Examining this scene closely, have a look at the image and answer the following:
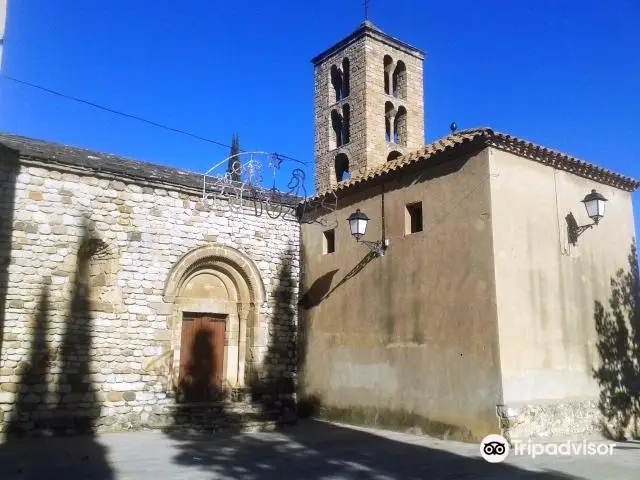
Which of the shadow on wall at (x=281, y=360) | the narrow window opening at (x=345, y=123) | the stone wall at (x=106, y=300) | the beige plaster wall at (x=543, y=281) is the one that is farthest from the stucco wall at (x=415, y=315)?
the narrow window opening at (x=345, y=123)

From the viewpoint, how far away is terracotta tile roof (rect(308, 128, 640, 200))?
32.0ft

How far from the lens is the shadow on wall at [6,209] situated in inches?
392

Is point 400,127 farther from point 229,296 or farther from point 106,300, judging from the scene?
point 106,300

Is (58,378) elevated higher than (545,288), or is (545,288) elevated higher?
(545,288)

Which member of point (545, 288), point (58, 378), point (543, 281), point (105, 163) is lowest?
point (58, 378)

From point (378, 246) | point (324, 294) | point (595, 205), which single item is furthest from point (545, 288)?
point (324, 294)

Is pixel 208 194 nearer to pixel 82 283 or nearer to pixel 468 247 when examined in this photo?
pixel 82 283

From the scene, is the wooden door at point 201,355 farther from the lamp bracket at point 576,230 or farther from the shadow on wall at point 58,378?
the lamp bracket at point 576,230

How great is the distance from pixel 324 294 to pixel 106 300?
4653 mm

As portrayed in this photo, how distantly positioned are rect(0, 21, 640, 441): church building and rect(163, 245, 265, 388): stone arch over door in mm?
45

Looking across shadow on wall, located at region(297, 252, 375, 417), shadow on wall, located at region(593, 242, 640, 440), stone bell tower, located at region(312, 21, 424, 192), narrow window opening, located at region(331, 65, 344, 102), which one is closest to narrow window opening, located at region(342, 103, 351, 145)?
stone bell tower, located at region(312, 21, 424, 192)

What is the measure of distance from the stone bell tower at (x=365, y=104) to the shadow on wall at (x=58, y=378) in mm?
7185

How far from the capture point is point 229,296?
13.1 metres

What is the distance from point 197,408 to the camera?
11602mm
